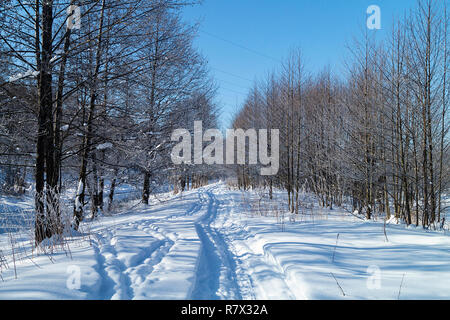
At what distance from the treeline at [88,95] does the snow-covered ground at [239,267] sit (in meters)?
1.12

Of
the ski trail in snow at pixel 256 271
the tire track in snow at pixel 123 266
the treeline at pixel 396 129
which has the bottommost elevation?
the ski trail in snow at pixel 256 271

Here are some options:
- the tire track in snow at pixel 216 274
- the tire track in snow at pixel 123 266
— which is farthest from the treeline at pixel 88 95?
the tire track in snow at pixel 216 274

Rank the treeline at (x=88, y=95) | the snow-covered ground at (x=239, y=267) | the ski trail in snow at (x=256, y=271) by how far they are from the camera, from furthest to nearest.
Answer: the treeline at (x=88, y=95), the ski trail in snow at (x=256, y=271), the snow-covered ground at (x=239, y=267)

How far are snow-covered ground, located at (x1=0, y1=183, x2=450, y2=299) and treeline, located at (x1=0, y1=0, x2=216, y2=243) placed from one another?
112cm

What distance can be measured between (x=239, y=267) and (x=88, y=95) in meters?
6.80

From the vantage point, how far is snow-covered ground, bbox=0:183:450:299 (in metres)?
2.22

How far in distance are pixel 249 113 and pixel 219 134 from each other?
2788mm

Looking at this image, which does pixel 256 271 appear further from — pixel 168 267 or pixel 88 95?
pixel 88 95

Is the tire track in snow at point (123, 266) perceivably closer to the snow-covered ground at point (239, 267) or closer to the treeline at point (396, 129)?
the snow-covered ground at point (239, 267)

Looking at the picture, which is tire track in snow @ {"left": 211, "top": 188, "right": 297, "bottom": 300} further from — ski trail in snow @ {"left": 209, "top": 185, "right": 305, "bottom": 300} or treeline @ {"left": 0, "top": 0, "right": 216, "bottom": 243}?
treeline @ {"left": 0, "top": 0, "right": 216, "bottom": 243}

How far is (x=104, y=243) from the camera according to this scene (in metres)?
3.78

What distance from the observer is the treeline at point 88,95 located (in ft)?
13.9

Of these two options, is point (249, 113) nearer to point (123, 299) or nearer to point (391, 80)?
point (391, 80)

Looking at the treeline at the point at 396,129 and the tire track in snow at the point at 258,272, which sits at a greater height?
the treeline at the point at 396,129
